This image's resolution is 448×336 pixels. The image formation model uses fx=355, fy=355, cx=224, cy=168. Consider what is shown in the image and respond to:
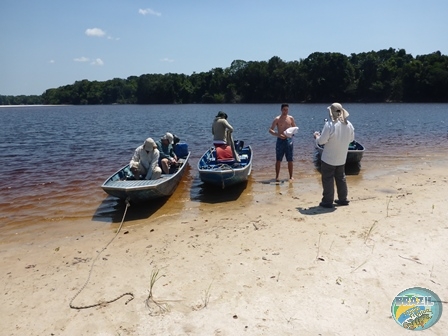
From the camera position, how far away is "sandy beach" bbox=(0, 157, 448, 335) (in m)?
3.86

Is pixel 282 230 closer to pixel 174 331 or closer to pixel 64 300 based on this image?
pixel 174 331

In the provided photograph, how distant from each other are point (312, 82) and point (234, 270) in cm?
9489

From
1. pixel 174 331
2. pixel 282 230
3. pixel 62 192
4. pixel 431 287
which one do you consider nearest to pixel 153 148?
pixel 62 192

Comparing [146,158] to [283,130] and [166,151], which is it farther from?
[283,130]

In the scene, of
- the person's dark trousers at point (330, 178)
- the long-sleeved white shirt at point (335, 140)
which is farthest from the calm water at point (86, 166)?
the long-sleeved white shirt at point (335, 140)

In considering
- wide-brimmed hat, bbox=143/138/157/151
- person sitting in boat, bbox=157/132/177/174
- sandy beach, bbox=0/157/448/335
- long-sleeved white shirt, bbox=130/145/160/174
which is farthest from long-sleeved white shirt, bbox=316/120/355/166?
person sitting in boat, bbox=157/132/177/174

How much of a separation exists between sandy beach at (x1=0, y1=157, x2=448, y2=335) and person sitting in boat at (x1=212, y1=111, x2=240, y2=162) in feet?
8.48

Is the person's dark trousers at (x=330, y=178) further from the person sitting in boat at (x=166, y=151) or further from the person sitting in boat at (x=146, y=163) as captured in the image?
the person sitting in boat at (x=166, y=151)

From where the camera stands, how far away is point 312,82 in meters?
93.8

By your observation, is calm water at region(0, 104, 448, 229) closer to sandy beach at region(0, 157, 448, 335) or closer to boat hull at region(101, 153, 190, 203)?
boat hull at region(101, 153, 190, 203)

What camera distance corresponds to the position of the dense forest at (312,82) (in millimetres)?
80188

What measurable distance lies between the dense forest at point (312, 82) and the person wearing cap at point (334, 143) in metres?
82.6

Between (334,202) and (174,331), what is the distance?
17.5 feet

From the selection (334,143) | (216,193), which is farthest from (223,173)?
(334,143)
